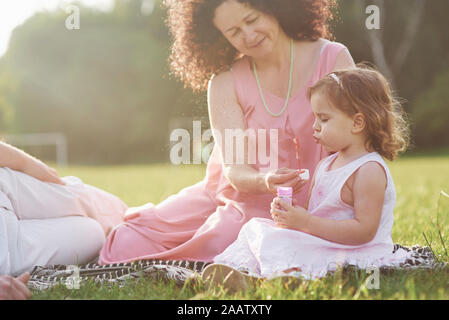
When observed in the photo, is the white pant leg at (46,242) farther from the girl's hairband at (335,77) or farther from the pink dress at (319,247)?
the girl's hairband at (335,77)

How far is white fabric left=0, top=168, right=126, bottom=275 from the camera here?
2.59 metres

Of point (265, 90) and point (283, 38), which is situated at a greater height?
point (283, 38)

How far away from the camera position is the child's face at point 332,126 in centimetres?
235

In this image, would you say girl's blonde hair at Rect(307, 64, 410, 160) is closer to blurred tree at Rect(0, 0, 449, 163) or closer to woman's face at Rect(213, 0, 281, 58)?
woman's face at Rect(213, 0, 281, 58)

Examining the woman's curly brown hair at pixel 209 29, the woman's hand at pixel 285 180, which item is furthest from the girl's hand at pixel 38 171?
the woman's hand at pixel 285 180

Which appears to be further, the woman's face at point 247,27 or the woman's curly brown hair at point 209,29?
the woman's curly brown hair at point 209,29

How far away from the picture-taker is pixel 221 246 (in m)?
2.73

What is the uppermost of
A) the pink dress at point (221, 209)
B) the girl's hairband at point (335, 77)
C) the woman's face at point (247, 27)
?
the woman's face at point (247, 27)

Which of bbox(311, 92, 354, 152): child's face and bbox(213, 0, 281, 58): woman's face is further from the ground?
bbox(213, 0, 281, 58): woman's face

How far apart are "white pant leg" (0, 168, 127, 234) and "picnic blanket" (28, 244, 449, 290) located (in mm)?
354

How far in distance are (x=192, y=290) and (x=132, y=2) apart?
25697 mm

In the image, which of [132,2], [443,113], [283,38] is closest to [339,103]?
[283,38]

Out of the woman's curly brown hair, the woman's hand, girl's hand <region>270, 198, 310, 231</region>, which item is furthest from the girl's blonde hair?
the woman's curly brown hair
